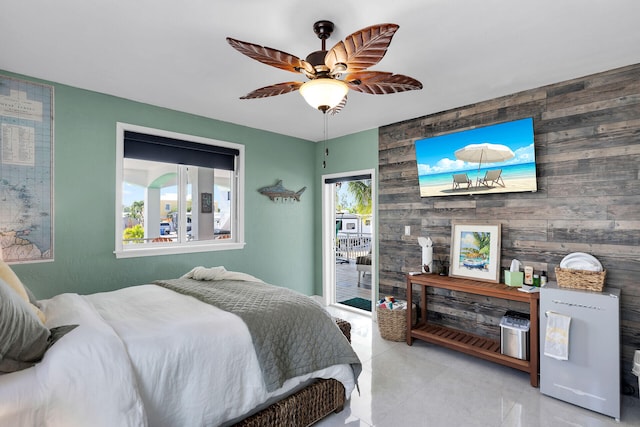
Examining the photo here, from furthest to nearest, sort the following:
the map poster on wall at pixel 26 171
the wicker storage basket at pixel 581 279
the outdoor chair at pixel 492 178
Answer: the outdoor chair at pixel 492 178, the map poster on wall at pixel 26 171, the wicker storage basket at pixel 581 279

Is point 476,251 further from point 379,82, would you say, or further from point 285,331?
point 285,331

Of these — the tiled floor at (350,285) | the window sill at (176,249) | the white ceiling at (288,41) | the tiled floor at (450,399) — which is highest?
the white ceiling at (288,41)

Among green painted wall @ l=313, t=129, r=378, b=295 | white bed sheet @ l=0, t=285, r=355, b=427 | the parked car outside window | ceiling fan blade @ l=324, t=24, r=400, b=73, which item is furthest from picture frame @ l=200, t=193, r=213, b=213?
ceiling fan blade @ l=324, t=24, r=400, b=73

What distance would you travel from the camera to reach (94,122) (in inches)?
122

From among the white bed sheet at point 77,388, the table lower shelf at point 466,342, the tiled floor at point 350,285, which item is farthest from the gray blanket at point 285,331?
the tiled floor at point 350,285

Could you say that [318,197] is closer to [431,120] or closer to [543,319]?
[431,120]

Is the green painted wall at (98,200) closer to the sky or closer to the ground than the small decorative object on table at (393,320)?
closer to the sky

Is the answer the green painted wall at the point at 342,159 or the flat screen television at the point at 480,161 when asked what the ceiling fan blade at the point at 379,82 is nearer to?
the flat screen television at the point at 480,161

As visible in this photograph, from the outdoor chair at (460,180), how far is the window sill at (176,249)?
2565 mm

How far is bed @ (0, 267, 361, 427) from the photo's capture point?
1.34 meters

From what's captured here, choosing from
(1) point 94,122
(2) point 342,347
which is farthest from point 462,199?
(1) point 94,122

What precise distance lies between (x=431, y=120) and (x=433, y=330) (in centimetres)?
227

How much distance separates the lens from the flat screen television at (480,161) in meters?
3.00

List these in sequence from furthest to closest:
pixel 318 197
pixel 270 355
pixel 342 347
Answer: pixel 318 197 < pixel 342 347 < pixel 270 355
